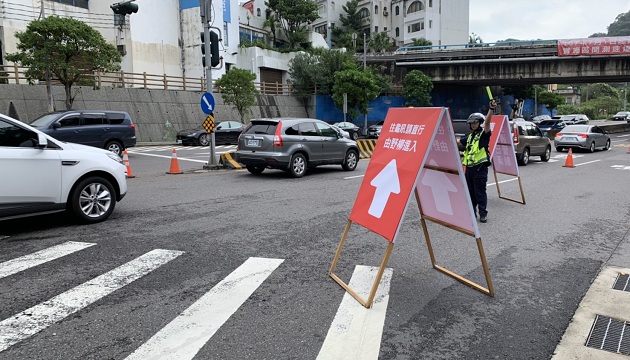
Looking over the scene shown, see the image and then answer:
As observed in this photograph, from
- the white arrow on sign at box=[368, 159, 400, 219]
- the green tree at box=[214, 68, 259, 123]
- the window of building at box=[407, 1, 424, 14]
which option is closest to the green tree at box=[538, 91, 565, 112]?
the window of building at box=[407, 1, 424, 14]

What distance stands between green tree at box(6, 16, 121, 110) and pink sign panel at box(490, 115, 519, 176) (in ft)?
65.5

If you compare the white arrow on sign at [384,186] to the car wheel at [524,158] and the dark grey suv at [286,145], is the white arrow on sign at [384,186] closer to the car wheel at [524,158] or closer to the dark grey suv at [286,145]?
the dark grey suv at [286,145]

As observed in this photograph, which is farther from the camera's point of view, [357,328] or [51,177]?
[51,177]

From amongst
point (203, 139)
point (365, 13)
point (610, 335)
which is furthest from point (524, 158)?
point (365, 13)

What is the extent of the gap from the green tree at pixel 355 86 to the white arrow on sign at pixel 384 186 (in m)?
37.6

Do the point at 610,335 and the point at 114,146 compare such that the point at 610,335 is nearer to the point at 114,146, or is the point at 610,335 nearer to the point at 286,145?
the point at 286,145

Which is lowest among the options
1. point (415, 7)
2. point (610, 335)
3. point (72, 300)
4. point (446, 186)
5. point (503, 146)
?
point (610, 335)

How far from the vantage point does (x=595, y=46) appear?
127ft

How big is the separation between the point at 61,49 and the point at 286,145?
15.4 m

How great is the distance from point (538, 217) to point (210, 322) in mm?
6657

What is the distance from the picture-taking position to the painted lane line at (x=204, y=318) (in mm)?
3373

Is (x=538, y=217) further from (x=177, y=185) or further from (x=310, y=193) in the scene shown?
(x=177, y=185)

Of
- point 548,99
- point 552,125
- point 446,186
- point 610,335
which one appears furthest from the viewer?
point 548,99

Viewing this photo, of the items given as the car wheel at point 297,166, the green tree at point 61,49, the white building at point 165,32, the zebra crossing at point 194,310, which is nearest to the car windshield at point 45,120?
the green tree at point 61,49
